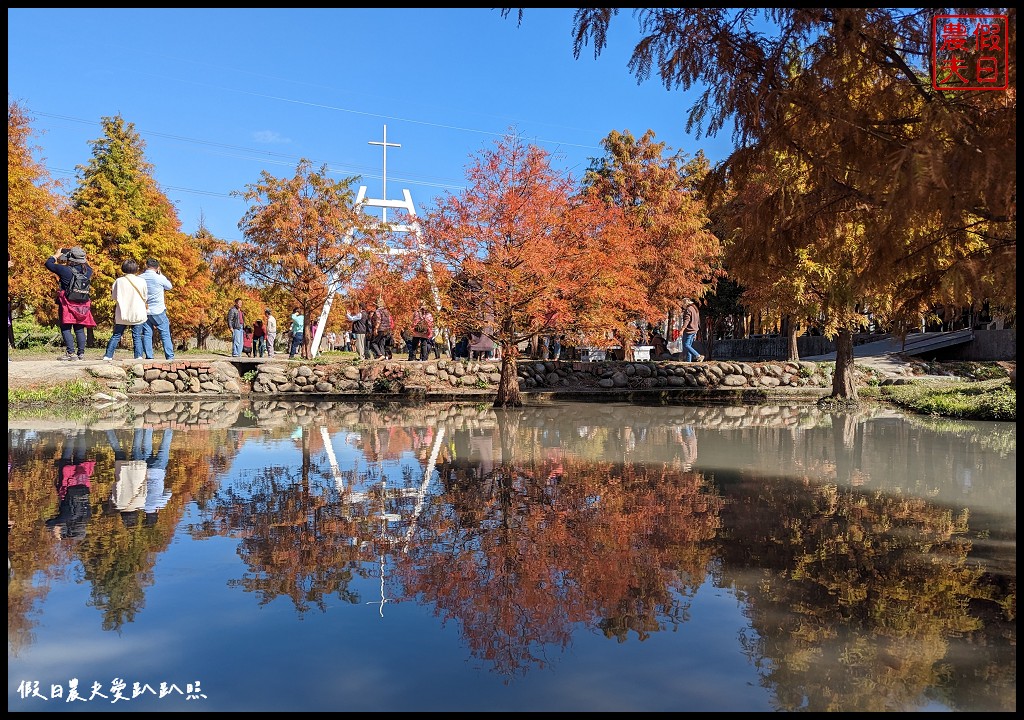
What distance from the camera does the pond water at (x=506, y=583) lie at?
302 cm

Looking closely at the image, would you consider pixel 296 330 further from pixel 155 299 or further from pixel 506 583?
pixel 506 583

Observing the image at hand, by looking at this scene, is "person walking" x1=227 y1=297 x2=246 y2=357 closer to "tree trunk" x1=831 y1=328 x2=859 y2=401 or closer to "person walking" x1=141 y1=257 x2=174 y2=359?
"person walking" x1=141 y1=257 x2=174 y2=359

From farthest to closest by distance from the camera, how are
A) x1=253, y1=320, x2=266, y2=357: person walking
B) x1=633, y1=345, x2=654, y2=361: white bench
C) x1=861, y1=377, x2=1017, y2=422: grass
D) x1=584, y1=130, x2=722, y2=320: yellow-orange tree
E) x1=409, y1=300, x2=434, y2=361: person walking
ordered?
x1=633, y1=345, x2=654, y2=361: white bench
x1=253, y1=320, x2=266, y2=357: person walking
x1=584, y1=130, x2=722, y2=320: yellow-orange tree
x1=409, y1=300, x2=434, y2=361: person walking
x1=861, y1=377, x2=1017, y2=422: grass

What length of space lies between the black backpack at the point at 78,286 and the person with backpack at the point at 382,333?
699 centimetres

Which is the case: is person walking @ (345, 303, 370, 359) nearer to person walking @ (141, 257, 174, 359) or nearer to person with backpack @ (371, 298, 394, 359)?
person with backpack @ (371, 298, 394, 359)

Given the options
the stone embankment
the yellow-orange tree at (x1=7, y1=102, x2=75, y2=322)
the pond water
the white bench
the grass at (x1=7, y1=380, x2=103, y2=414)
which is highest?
the yellow-orange tree at (x1=7, y1=102, x2=75, y2=322)

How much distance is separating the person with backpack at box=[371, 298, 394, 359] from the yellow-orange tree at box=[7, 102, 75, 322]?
1043 cm

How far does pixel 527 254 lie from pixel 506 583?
10.8 meters

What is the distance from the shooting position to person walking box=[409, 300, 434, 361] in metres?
16.0

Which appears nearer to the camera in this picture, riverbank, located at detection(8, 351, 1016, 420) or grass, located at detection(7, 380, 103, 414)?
grass, located at detection(7, 380, 103, 414)

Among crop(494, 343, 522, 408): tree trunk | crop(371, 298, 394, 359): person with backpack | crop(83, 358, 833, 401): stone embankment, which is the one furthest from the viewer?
crop(371, 298, 394, 359): person with backpack

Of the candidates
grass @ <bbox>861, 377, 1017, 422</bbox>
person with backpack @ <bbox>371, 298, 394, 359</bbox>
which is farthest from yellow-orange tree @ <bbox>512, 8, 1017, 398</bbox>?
person with backpack @ <bbox>371, 298, 394, 359</bbox>

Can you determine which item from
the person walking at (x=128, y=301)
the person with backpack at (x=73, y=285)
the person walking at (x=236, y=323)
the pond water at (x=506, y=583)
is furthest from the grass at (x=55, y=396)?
the person walking at (x=236, y=323)

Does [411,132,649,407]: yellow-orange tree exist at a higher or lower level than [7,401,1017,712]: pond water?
higher
